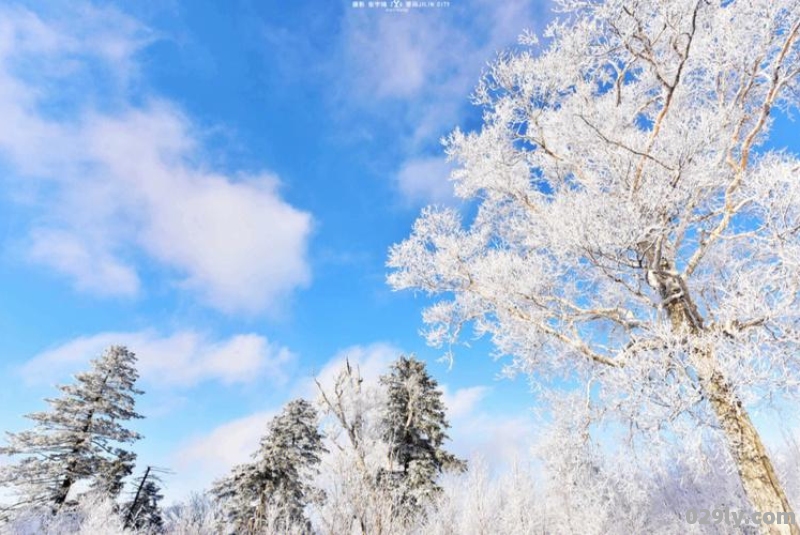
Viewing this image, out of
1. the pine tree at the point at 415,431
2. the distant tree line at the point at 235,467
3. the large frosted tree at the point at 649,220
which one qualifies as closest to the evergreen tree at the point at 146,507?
the distant tree line at the point at 235,467

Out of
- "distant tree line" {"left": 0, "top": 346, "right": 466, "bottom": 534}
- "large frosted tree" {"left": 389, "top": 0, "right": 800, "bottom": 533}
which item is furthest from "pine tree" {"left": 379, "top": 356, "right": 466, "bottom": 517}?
"large frosted tree" {"left": 389, "top": 0, "right": 800, "bottom": 533}

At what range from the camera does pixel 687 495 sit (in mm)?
15820

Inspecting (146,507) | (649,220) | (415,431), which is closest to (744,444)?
(649,220)

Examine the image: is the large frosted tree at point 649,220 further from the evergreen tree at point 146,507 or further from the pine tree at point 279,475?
the evergreen tree at point 146,507

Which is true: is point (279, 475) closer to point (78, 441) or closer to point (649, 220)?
point (78, 441)

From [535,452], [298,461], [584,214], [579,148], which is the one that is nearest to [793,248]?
[584,214]

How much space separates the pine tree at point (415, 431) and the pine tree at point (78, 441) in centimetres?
1283

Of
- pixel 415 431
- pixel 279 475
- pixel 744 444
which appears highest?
pixel 415 431

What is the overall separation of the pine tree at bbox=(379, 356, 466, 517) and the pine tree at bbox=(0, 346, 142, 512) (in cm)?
1283

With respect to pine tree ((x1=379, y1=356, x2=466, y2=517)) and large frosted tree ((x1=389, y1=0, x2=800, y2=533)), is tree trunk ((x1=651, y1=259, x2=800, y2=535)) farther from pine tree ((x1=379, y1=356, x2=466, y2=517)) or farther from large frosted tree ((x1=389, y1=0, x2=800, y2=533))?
pine tree ((x1=379, y1=356, x2=466, y2=517))

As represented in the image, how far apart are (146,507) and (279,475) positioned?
7329mm

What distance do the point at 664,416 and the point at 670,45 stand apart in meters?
5.54

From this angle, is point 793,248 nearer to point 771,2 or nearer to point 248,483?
point 771,2

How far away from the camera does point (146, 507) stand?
20266 millimetres
